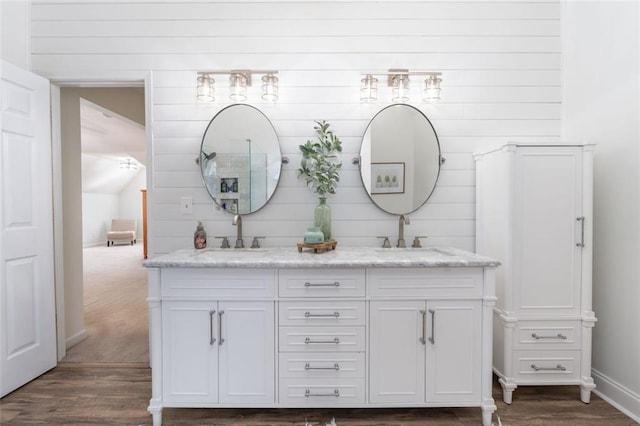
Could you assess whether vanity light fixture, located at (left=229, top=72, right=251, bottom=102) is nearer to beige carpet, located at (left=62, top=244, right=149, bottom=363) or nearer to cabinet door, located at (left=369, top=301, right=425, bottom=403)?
cabinet door, located at (left=369, top=301, right=425, bottom=403)

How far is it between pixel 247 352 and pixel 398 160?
168 centimetres

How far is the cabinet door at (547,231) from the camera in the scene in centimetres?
194

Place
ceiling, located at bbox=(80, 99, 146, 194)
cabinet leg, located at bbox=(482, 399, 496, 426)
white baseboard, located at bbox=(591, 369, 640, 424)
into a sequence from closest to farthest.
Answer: cabinet leg, located at bbox=(482, 399, 496, 426)
white baseboard, located at bbox=(591, 369, 640, 424)
ceiling, located at bbox=(80, 99, 146, 194)

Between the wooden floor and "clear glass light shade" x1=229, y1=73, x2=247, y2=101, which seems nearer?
the wooden floor

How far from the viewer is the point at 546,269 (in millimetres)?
1966

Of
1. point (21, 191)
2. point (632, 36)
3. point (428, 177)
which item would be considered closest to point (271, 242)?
point (428, 177)

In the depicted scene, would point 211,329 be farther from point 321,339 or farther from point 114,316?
point 114,316

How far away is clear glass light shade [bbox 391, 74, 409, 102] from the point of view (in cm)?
232

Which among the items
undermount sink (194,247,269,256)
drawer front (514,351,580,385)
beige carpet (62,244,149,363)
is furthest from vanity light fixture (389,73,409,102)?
beige carpet (62,244,149,363)

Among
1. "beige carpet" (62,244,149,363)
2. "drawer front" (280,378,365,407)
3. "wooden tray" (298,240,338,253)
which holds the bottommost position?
"beige carpet" (62,244,149,363)

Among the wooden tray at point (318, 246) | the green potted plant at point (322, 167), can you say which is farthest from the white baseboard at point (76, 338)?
the green potted plant at point (322, 167)

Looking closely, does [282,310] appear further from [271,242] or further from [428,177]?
[428,177]

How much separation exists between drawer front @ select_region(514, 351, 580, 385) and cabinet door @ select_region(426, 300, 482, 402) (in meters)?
0.44

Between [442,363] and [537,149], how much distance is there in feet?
4.59
